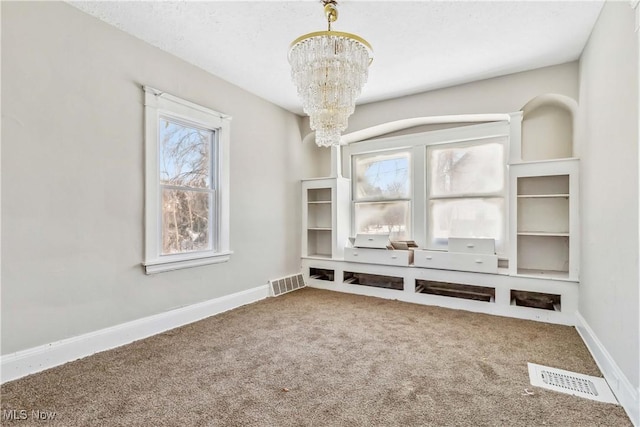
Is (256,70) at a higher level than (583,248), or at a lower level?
higher

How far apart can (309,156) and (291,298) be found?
220 cm

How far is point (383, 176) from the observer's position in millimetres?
4379

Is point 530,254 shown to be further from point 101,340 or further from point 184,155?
point 101,340

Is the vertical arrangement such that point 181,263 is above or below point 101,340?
above

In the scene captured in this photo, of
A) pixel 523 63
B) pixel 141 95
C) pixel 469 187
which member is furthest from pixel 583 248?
pixel 141 95

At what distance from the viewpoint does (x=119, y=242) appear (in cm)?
248

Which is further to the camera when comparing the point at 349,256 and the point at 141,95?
the point at 349,256

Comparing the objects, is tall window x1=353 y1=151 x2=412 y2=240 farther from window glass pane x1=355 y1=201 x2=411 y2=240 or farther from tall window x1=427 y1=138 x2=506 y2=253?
tall window x1=427 y1=138 x2=506 y2=253

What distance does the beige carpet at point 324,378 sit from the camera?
5.17ft

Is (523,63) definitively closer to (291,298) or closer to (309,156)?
(309,156)

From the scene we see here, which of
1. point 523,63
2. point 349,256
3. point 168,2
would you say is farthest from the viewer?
point 349,256

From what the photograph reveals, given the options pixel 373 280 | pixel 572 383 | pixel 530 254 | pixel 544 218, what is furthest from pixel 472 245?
pixel 572 383

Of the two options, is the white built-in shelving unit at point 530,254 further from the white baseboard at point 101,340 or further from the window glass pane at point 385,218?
the white baseboard at point 101,340

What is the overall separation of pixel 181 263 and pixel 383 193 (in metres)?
2.74
